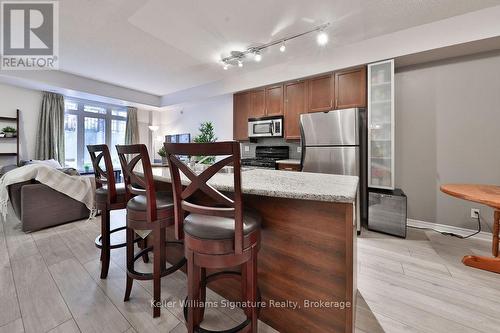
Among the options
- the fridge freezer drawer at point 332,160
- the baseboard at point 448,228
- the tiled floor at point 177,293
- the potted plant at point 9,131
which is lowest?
the tiled floor at point 177,293

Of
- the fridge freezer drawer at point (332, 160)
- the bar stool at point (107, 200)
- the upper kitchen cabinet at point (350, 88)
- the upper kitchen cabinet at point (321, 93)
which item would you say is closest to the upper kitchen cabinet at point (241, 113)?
the upper kitchen cabinet at point (321, 93)

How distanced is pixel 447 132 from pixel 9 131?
7.91 m

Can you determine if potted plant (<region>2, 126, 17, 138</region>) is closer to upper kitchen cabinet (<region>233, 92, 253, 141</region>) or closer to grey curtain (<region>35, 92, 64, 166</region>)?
grey curtain (<region>35, 92, 64, 166</region>)

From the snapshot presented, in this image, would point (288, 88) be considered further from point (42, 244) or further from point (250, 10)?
point (42, 244)

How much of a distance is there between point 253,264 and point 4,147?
20.4 feet

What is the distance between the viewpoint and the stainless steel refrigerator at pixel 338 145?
2850 millimetres

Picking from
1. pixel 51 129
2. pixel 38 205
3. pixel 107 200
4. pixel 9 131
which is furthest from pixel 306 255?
pixel 51 129

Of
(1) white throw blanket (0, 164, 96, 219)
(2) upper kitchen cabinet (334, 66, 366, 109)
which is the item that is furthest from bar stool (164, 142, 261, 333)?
(1) white throw blanket (0, 164, 96, 219)

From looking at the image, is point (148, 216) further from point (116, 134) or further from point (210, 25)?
point (116, 134)

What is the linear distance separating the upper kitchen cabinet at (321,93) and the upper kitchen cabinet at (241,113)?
1.32 m

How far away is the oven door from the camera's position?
388 centimetres

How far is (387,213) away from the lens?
8.93 ft

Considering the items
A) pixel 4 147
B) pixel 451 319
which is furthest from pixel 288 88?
pixel 4 147

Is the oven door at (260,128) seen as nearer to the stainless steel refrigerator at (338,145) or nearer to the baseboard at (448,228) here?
the stainless steel refrigerator at (338,145)
